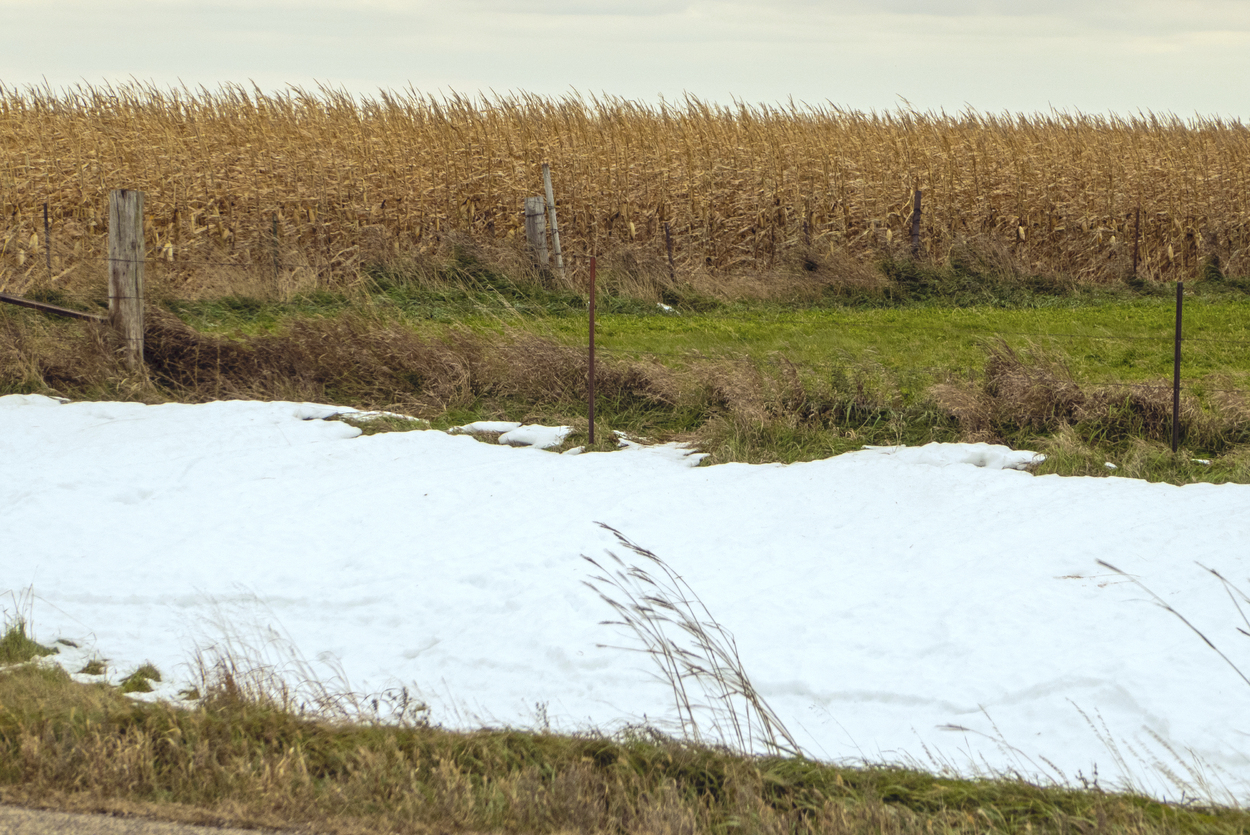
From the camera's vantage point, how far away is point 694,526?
7.14m

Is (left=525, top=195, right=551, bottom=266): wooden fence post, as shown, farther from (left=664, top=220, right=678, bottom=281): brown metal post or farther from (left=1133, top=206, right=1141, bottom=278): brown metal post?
(left=1133, top=206, right=1141, bottom=278): brown metal post

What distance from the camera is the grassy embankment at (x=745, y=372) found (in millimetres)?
8312

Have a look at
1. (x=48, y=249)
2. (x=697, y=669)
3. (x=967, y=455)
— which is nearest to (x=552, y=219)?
(x=48, y=249)

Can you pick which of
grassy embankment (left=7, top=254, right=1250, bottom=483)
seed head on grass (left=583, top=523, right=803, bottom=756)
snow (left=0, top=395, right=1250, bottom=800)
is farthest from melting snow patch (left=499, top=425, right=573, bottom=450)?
seed head on grass (left=583, top=523, right=803, bottom=756)

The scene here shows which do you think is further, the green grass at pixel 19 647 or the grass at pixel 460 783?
the green grass at pixel 19 647

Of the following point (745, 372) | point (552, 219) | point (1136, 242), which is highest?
point (552, 219)

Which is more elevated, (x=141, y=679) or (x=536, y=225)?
(x=536, y=225)

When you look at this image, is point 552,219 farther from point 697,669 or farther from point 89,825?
point 89,825

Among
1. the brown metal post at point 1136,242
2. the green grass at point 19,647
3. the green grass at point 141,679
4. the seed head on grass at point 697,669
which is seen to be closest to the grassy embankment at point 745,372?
the seed head on grass at point 697,669

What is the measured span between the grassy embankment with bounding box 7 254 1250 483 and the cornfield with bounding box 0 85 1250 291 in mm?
3014

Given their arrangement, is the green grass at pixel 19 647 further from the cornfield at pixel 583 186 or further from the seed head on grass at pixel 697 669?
the cornfield at pixel 583 186

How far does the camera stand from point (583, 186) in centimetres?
1705

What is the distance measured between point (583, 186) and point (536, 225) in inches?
76.0

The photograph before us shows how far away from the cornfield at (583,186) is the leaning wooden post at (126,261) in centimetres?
528
